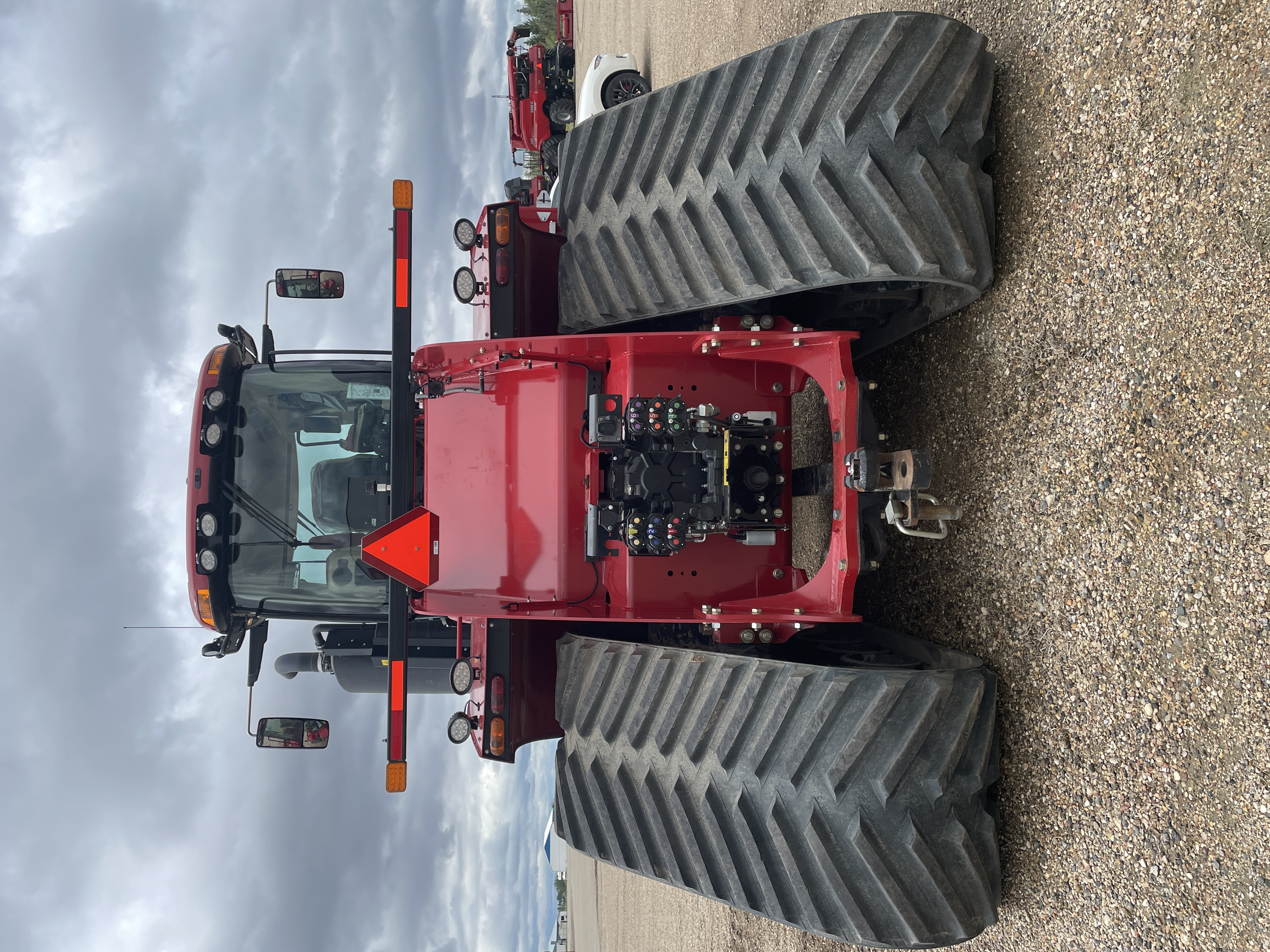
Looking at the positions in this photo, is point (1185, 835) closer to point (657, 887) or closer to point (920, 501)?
point (920, 501)

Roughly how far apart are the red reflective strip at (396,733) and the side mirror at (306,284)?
246 cm

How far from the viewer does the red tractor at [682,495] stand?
312 cm

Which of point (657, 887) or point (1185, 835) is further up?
point (1185, 835)

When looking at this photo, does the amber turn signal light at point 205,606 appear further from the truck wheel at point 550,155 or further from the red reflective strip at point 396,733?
the truck wheel at point 550,155

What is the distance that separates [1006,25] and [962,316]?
128 cm

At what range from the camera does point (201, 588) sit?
432 centimetres

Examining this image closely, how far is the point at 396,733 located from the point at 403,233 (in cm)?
236

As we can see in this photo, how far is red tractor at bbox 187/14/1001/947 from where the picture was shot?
123 inches

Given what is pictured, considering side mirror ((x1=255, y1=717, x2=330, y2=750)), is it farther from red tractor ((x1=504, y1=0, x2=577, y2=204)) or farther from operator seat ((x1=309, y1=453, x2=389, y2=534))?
red tractor ((x1=504, y1=0, x2=577, y2=204))

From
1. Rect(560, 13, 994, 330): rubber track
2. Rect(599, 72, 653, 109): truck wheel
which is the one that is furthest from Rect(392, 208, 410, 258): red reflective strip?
Rect(599, 72, 653, 109): truck wheel

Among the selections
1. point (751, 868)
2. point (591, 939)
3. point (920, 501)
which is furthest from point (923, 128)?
point (591, 939)

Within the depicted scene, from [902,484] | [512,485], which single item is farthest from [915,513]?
[512,485]

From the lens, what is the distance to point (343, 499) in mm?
4387

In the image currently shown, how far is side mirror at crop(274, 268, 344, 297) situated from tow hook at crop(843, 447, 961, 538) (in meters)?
3.13
